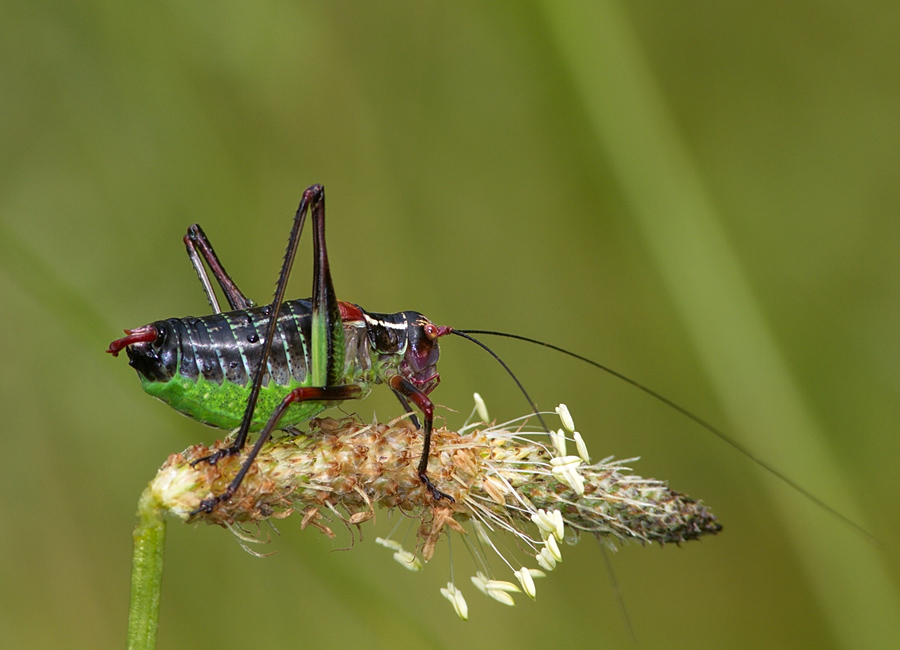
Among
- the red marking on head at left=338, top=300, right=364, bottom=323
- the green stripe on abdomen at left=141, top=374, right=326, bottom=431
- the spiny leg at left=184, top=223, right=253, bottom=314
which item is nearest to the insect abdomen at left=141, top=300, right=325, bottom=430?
the green stripe on abdomen at left=141, top=374, right=326, bottom=431

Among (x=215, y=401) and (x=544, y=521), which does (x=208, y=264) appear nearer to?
(x=215, y=401)

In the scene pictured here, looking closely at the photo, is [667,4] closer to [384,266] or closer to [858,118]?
[858,118]

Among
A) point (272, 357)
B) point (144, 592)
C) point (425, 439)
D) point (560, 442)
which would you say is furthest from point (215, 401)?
point (560, 442)

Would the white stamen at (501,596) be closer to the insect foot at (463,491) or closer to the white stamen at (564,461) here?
the insect foot at (463,491)

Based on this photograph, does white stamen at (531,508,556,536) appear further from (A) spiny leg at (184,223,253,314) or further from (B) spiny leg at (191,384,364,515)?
(A) spiny leg at (184,223,253,314)

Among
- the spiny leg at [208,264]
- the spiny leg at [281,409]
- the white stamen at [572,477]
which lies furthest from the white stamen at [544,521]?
Result: the spiny leg at [208,264]

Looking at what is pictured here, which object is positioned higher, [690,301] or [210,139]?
[210,139]

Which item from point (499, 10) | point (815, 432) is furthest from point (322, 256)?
point (815, 432)
